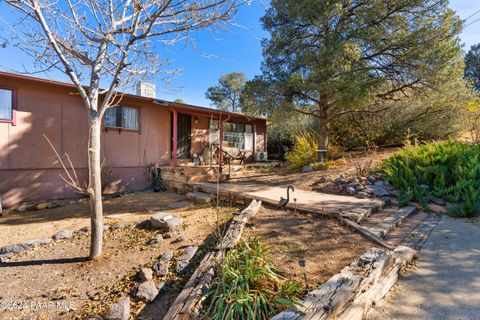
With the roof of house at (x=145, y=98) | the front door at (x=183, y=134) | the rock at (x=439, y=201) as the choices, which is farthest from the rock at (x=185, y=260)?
the front door at (x=183, y=134)

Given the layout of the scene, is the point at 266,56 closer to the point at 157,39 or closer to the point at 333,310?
the point at 157,39

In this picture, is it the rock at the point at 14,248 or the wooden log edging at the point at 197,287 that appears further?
the rock at the point at 14,248

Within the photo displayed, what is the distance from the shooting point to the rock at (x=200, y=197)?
552cm

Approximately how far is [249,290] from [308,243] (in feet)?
3.85

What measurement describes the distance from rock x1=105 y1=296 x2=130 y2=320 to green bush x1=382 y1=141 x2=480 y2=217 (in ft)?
14.9

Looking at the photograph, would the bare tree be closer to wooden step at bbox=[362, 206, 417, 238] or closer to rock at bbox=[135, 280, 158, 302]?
rock at bbox=[135, 280, 158, 302]

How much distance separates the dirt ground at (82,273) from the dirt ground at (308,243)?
32.4 inches

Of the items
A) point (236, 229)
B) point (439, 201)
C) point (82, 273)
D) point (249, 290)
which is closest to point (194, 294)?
point (249, 290)

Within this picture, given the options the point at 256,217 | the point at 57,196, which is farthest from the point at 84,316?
the point at 57,196

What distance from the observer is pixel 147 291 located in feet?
7.86

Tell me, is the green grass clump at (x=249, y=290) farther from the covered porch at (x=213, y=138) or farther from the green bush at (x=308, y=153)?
the green bush at (x=308, y=153)

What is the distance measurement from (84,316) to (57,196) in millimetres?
5498

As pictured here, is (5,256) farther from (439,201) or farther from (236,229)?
(439,201)

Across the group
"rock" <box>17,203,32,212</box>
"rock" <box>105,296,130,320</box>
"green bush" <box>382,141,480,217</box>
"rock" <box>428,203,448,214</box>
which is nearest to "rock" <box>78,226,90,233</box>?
"rock" <box>105,296,130,320</box>
